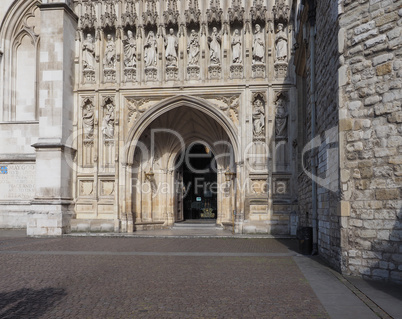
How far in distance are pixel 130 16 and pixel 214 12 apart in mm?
3222

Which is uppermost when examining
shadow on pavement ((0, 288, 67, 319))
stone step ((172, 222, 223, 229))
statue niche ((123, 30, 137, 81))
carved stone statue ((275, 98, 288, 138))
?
statue niche ((123, 30, 137, 81))

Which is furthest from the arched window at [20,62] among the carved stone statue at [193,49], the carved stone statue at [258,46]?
the carved stone statue at [258,46]

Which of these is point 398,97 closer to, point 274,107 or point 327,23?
point 327,23

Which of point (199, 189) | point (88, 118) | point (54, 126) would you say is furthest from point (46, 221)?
point (199, 189)

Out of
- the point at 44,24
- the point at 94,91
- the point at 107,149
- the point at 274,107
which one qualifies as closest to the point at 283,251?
the point at 274,107

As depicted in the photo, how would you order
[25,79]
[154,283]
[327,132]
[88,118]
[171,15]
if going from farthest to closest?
[25,79], [88,118], [171,15], [327,132], [154,283]

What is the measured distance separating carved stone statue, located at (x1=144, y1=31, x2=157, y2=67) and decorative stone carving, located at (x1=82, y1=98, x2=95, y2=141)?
2.66 meters

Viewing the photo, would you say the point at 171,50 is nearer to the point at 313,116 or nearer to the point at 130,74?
the point at 130,74

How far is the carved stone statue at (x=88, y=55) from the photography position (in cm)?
1798

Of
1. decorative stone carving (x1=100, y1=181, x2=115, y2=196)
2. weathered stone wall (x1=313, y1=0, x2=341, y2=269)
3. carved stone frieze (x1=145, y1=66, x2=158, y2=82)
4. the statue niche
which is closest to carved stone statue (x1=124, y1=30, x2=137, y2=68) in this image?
the statue niche

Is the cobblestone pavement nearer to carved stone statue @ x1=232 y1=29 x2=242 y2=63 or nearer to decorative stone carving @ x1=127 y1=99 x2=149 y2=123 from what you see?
decorative stone carving @ x1=127 y1=99 x2=149 y2=123

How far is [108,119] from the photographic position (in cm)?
1781

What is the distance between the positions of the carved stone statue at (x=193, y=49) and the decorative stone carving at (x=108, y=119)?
3.40m

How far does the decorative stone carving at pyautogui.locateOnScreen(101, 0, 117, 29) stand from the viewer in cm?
1783
